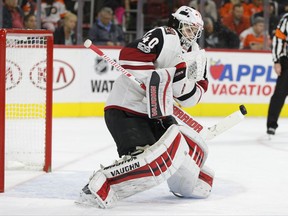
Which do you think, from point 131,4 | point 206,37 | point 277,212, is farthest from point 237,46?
point 277,212

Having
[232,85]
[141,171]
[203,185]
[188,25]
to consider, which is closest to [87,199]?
[141,171]

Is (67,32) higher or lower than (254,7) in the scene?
lower

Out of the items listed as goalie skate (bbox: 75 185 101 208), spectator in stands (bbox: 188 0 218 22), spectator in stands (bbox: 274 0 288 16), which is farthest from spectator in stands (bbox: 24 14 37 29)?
goalie skate (bbox: 75 185 101 208)

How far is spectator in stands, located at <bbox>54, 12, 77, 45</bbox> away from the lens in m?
8.93

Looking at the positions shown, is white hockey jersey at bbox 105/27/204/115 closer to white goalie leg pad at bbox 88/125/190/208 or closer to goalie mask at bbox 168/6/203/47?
goalie mask at bbox 168/6/203/47

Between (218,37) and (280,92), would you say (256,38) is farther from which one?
(280,92)

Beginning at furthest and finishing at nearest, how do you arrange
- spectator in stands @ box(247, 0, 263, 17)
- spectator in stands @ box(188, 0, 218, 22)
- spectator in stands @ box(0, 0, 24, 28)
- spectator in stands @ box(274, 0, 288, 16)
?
1. spectator in stands @ box(274, 0, 288, 16)
2. spectator in stands @ box(247, 0, 263, 17)
3. spectator in stands @ box(188, 0, 218, 22)
4. spectator in stands @ box(0, 0, 24, 28)

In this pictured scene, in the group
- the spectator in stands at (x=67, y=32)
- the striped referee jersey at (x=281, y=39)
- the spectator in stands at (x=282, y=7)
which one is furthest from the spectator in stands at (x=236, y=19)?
the striped referee jersey at (x=281, y=39)

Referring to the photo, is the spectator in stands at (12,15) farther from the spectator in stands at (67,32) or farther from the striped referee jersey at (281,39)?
the striped referee jersey at (281,39)

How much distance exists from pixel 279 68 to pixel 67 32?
8.71 ft

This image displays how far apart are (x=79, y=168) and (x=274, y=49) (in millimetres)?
2448

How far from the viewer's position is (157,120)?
Answer: 4.29 metres

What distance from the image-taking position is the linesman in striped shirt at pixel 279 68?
23.4ft

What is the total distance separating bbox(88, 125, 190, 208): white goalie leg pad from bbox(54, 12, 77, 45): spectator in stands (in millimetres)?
4986
